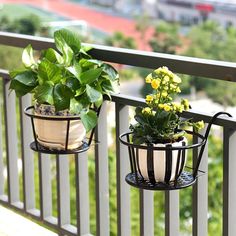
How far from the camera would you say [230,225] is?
75.9 inches

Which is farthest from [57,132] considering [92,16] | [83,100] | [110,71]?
[92,16]

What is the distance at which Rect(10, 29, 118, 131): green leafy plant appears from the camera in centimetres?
204

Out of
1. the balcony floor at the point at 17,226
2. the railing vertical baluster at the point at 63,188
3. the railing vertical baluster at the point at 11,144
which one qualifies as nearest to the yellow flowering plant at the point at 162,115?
the railing vertical baluster at the point at 63,188

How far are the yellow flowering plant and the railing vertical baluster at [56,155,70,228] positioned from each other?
27.3 inches

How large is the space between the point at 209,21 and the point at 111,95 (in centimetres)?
3050

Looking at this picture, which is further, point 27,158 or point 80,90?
point 27,158

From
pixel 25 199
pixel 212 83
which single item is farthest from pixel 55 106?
pixel 212 83

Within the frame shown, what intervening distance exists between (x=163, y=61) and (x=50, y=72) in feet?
1.16

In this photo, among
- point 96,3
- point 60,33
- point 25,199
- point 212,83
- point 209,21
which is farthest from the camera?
point 96,3

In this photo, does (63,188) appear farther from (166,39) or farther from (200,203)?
(166,39)

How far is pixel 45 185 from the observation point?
8.54 feet

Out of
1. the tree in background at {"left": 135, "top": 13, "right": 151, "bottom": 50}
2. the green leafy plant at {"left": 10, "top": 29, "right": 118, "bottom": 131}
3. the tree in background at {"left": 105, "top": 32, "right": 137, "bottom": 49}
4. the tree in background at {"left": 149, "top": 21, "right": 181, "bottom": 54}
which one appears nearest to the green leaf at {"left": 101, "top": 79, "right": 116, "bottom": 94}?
the green leafy plant at {"left": 10, "top": 29, "right": 118, "bottom": 131}

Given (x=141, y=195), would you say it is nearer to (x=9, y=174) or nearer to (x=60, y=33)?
(x=60, y=33)

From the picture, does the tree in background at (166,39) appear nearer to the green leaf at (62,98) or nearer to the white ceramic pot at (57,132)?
the white ceramic pot at (57,132)
